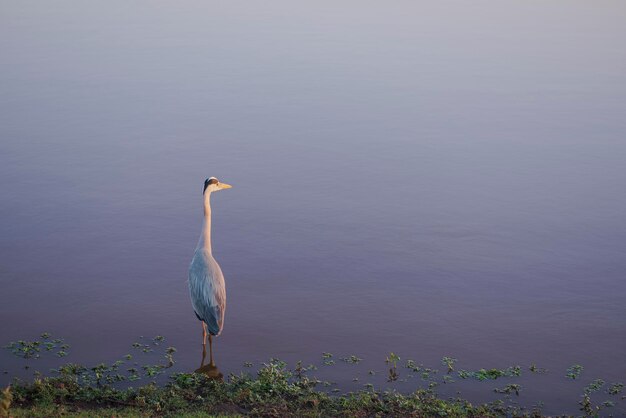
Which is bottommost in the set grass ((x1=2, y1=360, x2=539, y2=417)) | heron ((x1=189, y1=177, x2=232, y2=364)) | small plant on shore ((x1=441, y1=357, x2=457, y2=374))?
grass ((x1=2, y1=360, x2=539, y2=417))

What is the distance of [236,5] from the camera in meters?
24.8

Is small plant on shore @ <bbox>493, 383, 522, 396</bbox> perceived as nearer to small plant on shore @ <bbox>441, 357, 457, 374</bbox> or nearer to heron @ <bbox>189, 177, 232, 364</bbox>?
small plant on shore @ <bbox>441, 357, 457, 374</bbox>

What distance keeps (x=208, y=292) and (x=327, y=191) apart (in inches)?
167

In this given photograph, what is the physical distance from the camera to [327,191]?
12438 millimetres

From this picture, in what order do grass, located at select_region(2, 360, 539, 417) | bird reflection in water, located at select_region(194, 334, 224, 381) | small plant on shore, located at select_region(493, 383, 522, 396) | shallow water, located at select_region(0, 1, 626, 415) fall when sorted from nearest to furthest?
grass, located at select_region(2, 360, 539, 417), small plant on shore, located at select_region(493, 383, 522, 396), bird reflection in water, located at select_region(194, 334, 224, 381), shallow water, located at select_region(0, 1, 626, 415)

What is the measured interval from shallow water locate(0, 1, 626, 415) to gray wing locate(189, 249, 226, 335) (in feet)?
1.16

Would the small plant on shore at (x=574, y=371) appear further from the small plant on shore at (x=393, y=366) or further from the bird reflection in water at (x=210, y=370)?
the bird reflection in water at (x=210, y=370)

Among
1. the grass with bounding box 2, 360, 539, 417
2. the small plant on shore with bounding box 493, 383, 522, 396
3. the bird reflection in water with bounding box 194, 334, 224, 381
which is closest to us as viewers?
the grass with bounding box 2, 360, 539, 417

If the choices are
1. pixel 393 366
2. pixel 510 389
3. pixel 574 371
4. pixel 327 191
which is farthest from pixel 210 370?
pixel 327 191

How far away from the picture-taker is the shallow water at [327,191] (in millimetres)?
9008

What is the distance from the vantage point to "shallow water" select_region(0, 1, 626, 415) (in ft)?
29.6

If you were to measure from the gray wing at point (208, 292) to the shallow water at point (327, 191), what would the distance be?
354 mm

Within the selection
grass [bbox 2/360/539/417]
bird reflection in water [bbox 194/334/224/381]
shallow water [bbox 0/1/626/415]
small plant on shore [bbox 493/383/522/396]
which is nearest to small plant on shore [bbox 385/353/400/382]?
shallow water [bbox 0/1/626/415]

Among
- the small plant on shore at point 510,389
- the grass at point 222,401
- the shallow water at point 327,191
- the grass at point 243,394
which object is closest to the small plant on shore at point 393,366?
the grass at point 243,394
